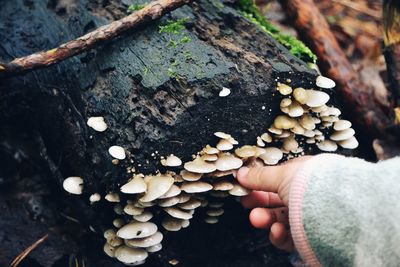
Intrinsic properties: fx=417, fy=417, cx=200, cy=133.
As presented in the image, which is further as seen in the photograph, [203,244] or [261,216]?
[203,244]

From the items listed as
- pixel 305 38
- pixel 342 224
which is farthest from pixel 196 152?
pixel 305 38

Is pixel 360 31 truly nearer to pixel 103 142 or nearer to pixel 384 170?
pixel 384 170

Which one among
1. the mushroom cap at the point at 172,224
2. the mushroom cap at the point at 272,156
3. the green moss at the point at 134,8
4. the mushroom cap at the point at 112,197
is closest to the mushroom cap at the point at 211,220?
the mushroom cap at the point at 172,224

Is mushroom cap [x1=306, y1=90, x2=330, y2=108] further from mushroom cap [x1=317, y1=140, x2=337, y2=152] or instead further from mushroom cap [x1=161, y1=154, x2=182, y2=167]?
mushroom cap [x1=161, y1=154, x2=182, y2=167]

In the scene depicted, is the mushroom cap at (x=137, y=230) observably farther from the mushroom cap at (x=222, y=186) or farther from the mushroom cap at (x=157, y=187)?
the mushroom cap at (x=222, y=186)

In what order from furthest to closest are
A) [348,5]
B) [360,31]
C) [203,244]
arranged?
[348,5] → [360,31] → [203,244]

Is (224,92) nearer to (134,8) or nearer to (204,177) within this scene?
(204,177)

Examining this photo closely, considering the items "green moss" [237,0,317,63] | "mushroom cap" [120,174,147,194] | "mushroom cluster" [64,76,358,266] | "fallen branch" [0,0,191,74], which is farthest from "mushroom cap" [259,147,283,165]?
"fallen branch" [0,0,191,74]
